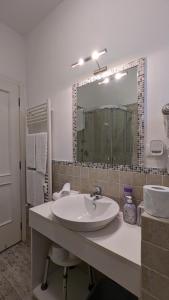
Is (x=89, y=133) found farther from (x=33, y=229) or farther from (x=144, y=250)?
(x=144, y=250)

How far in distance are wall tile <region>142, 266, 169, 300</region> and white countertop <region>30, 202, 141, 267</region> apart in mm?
67

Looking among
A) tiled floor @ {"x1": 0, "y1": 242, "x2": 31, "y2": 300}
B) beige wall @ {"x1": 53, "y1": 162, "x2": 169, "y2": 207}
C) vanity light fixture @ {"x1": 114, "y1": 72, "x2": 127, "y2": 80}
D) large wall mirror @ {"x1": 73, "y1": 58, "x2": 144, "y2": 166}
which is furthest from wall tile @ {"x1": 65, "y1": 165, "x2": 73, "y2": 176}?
tiled floor @ {"x1": 0, "y1": 242, "x2": 31, "y2": 300}

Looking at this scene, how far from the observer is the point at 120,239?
38.0 inches

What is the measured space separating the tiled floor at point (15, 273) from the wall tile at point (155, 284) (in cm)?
122

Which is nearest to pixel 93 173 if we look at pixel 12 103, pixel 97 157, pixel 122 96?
pixel 97 157

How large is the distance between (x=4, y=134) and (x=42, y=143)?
553mm

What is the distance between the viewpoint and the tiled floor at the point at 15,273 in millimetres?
1444

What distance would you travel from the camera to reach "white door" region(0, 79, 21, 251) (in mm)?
2023

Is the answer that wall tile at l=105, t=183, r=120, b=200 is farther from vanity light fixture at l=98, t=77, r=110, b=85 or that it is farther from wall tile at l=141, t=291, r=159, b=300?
vanity light fixture at l=98, t=77, r=110, b=85

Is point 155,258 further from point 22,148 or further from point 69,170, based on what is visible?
point 22,148

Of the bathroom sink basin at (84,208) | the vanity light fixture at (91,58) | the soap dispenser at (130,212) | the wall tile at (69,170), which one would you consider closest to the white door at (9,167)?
the wall tile at (69,170)

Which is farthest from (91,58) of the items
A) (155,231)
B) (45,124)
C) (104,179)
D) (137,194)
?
(155,231)

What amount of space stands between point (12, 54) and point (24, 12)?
47 centimetres

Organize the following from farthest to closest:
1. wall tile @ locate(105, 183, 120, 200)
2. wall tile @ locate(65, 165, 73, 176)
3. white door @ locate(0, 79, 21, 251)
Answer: white door @ locate(0, 79, 21, 251) → wall tile @ locate(65, 165, 73, 176) → wall tile @ locate(105, 183, 120, 200)
